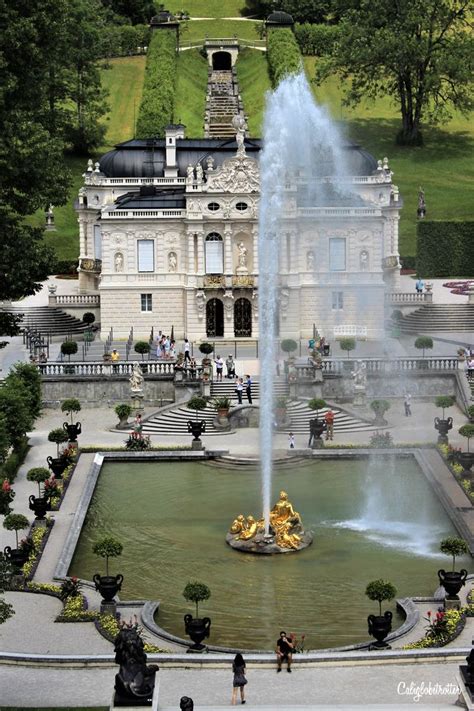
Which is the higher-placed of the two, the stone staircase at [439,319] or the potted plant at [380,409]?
the stone staircase at [439,319]

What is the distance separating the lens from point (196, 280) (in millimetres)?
91625

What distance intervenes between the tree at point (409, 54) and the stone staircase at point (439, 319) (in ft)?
120

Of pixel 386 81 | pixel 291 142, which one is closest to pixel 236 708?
pixel 291 142

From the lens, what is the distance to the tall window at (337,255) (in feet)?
305

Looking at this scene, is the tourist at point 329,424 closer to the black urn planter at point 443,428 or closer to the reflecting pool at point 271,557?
the reflecting pool at point 271,557

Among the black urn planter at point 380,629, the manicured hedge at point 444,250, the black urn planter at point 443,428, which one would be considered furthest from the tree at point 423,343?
the black urn planter at point 380,629

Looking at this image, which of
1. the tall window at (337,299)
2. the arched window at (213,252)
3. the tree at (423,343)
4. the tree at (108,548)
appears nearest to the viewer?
the tree at (108,548)

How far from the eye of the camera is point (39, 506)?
182 feet

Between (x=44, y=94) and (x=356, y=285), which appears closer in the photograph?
(x=44, y=94)

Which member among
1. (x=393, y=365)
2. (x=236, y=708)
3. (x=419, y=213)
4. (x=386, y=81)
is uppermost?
(x=386, y=81)

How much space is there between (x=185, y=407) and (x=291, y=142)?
25726 millimetres

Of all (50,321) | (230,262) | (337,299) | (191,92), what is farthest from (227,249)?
(191,92)

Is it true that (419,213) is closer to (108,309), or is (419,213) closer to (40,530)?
(108,309)

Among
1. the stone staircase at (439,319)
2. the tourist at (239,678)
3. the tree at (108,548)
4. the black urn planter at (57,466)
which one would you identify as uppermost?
the stone staircase at (439,319)
